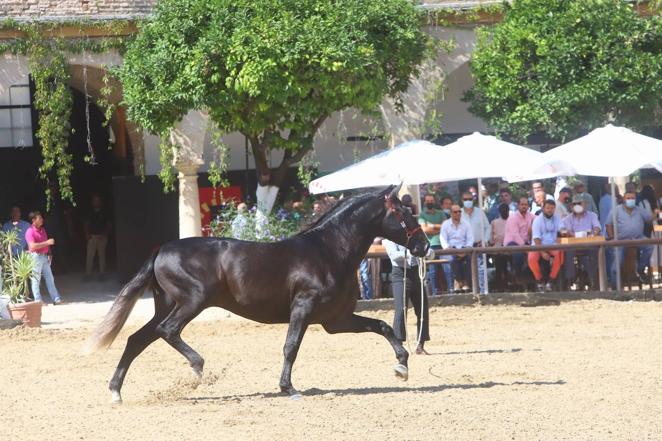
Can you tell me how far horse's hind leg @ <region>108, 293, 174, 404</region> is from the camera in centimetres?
1121

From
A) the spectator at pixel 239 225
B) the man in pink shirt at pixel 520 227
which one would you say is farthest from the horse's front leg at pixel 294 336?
the man in pink shirt at pixel 520 227

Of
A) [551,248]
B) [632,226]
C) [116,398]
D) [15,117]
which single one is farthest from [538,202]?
[15,117]

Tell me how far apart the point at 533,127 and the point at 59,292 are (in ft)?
28.9

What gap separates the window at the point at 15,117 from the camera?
25.4 m

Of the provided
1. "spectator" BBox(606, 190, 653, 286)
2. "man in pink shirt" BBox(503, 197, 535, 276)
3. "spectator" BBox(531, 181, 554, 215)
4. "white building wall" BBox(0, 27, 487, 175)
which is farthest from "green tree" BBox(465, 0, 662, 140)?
"man in pink shirt" BBox(503, 197, 535, 276)

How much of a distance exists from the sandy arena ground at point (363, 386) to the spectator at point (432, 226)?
191 centimetres

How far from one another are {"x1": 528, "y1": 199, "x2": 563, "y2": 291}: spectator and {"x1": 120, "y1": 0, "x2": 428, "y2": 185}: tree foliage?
10.1 ft

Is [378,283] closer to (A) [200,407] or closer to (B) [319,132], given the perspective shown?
(B) [319,132]

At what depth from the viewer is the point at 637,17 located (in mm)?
21484

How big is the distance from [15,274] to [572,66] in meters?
9.22

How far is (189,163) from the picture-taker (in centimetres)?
2245

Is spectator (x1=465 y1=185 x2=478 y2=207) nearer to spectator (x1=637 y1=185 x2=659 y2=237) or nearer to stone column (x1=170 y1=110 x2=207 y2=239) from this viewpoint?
spectator (x1=637 y1=185 x2=659 y2=237)

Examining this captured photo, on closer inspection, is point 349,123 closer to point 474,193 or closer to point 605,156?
Answer: point 474,193

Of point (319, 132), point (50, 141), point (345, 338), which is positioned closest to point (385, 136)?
point (319, 132)
